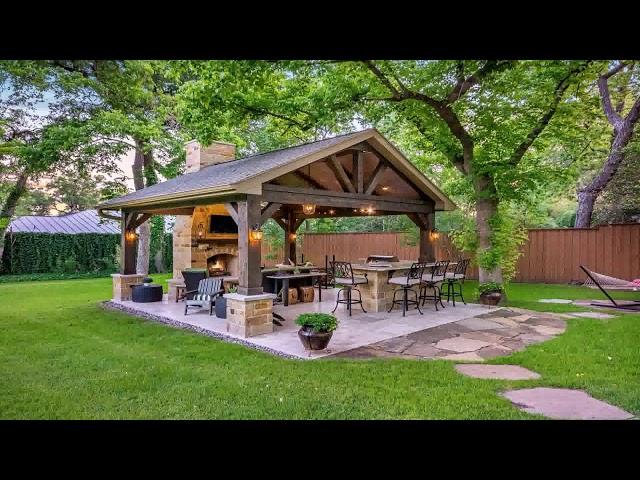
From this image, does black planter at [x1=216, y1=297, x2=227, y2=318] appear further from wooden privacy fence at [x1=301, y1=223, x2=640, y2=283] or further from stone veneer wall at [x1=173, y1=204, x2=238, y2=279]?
wooden privacy fence at [x1=301, y1=223, x2=640, y2=283]

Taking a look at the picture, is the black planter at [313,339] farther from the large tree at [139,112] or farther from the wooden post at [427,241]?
the large tree at [139,112]

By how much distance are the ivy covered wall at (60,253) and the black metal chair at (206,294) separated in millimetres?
10863

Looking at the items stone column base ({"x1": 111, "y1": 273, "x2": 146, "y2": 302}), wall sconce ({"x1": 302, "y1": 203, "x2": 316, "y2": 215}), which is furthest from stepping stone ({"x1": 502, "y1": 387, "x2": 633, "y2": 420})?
stone column base ({"x1": 111, "y1": 273, "x2": 146, "y2": 302})

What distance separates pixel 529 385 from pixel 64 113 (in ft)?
53.3

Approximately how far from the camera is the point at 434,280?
9.37 metres

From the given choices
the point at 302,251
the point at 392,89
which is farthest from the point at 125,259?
the point at 302,251

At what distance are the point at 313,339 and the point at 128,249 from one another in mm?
7110

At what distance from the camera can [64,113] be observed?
1480cm

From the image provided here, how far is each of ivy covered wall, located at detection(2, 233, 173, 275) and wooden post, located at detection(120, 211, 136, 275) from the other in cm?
804

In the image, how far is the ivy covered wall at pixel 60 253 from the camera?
16.3 meters

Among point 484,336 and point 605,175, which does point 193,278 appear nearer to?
point 484,336

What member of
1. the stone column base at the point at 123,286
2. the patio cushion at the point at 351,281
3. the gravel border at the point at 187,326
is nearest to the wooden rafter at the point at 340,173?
the patio cushion at the point at 351,281

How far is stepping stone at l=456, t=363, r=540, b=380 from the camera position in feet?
15.9
